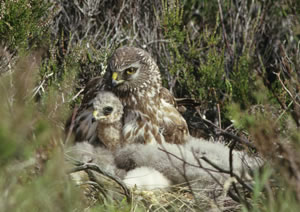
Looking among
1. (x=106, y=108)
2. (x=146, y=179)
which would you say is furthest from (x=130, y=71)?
(x=146, y=179)

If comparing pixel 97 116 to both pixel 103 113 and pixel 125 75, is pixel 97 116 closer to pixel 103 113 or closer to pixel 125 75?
pixel 103 113

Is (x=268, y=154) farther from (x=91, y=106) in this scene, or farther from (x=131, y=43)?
(x=131, y=43)

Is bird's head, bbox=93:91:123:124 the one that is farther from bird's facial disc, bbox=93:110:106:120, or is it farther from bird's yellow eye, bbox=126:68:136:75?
bird's yellow eye, bbox=126:68:136:75

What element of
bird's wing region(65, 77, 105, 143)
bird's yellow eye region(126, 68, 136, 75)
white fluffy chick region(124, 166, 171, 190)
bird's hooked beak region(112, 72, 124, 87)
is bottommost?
white fluffy chick region(124, 166, 171, 190)

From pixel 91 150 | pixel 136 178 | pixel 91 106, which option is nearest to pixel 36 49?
pixel 91 106

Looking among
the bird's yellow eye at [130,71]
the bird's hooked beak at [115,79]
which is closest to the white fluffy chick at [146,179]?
the bird's hooked beak at [115,79]

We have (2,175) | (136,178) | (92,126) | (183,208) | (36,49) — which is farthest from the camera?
(36,49)

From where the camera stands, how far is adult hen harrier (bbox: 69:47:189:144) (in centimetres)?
293

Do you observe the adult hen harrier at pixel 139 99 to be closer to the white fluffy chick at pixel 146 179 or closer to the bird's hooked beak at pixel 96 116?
the bird's hooked beak at pixel 96 116

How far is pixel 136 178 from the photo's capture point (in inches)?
97.8

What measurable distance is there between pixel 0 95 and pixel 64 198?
1.19 feet

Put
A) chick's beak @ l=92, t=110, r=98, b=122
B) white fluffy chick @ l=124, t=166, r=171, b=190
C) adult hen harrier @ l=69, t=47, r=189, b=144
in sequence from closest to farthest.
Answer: white fluffy chick @ l=124, t=166, r=171, b=190
chick's beak @ l=92, t=110, r=98, b=122
adult hen harrier @ l=69, t=47, r=189, b=144

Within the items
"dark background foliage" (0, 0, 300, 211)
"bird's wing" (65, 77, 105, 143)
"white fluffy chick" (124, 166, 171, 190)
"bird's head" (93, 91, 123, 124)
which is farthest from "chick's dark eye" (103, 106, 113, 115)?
"white fluffy chick" (124, 166, 171, 190)

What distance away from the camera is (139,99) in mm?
3023
